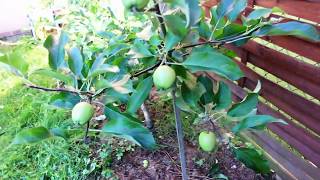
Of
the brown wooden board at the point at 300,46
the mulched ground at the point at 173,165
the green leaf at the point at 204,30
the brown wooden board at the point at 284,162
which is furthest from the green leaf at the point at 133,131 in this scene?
the brown wooden board at the point at 284,162

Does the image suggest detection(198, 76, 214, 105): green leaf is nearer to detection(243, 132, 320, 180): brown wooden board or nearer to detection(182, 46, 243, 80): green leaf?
detection(182, 46, 243, 80): green leaf

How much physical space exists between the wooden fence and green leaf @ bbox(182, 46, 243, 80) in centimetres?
68

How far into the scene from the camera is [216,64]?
888 millimetres

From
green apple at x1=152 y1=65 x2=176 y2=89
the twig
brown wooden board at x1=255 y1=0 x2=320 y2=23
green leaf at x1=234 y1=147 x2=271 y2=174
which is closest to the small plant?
green apple at x1=152 y1=65 x2=176 y2=89

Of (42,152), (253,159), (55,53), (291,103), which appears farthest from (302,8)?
(42,152)

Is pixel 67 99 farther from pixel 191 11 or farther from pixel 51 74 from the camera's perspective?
pixel 191 11

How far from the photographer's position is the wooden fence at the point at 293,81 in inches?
56.9

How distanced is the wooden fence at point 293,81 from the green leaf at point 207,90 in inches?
23.2

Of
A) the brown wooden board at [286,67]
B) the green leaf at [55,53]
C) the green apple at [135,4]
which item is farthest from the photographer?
the brown wooden board at [286,67]

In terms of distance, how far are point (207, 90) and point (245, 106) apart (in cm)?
14

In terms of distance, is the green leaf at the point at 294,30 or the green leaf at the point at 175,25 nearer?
the green leaf at the point at 175,25

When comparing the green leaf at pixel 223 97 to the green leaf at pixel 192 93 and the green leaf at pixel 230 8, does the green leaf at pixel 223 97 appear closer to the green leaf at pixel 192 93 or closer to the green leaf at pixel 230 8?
the green leaf at pixel 192 93

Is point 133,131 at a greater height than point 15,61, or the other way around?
point 15,61

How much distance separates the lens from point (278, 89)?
1.73 meters
